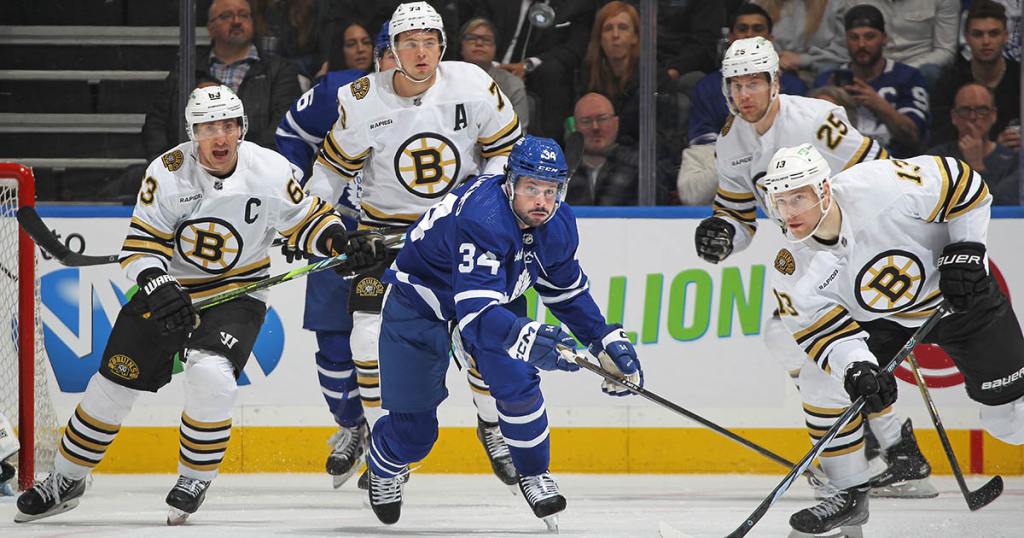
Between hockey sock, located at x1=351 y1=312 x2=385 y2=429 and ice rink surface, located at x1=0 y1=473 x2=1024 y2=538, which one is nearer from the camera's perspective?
ice rink surface, located at x1=0 y1=473 x2=1024 y2=538

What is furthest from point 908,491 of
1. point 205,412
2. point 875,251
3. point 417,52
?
point 205,412

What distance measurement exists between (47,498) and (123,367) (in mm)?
441

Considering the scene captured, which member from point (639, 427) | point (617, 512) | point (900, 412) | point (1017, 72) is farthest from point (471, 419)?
point (1017, 72)

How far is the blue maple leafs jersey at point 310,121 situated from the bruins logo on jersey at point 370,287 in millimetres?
499

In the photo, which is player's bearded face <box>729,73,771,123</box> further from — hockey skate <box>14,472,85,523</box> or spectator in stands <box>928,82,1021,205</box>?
hockey skate <box>14,472,85,523</box>

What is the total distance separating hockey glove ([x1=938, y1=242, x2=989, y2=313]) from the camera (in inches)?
148

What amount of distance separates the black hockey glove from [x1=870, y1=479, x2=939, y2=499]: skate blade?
2.20m

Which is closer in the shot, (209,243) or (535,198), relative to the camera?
(535,198)

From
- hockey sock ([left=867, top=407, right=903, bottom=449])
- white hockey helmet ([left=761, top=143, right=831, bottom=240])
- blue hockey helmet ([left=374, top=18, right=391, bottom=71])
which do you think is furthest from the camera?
blue hockey helmet ([left=374, top=18, right=391, bottom=71])

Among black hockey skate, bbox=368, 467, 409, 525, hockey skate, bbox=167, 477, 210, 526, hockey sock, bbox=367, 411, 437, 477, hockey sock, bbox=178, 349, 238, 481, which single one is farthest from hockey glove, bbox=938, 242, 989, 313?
hockey skate, bbox=167, 477, 210, 526

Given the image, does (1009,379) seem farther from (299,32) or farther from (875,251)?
(299,32)

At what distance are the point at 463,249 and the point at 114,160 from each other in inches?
95.9

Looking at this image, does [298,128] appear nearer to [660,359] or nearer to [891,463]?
[660,359]

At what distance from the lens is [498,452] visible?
15.7 ft
